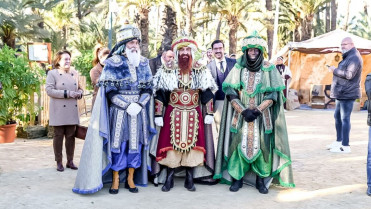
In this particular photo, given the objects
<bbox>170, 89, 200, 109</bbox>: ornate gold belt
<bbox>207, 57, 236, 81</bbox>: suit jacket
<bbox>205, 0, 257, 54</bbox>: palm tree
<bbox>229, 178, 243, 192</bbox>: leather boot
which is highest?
<bbox>205, 0, 257, 54</bbox>: palm tree

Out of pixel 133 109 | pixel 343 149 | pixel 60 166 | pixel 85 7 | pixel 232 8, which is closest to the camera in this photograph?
pixel 133 109

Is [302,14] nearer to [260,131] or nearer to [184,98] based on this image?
[260,131]

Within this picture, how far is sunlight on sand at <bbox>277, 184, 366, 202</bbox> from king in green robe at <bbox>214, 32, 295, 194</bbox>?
124 mm

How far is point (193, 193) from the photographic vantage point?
506 centimetres

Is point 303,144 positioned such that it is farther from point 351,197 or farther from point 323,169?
point 351,197

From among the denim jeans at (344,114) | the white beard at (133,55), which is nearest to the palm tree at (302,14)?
the denim jeans at (344,114)

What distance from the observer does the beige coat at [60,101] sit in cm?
579

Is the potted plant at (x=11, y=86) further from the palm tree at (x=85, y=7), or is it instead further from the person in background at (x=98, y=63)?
the palm tree at (x=85, y=7)

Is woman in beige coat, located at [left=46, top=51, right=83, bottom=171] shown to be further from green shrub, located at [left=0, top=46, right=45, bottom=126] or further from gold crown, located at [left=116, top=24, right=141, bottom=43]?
gold crown, located at [left=116, top=24, right=141, bottom=43]

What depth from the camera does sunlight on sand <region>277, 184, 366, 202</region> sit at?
4887mm

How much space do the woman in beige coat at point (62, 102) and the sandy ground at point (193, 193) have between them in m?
0.37

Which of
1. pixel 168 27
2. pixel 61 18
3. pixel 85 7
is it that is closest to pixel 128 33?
pixel 168 27

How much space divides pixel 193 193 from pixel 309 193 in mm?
1351

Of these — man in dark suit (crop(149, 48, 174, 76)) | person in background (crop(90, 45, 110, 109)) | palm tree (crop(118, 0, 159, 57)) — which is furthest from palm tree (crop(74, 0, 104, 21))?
person in background (crop(90, 45, 110, 109))
